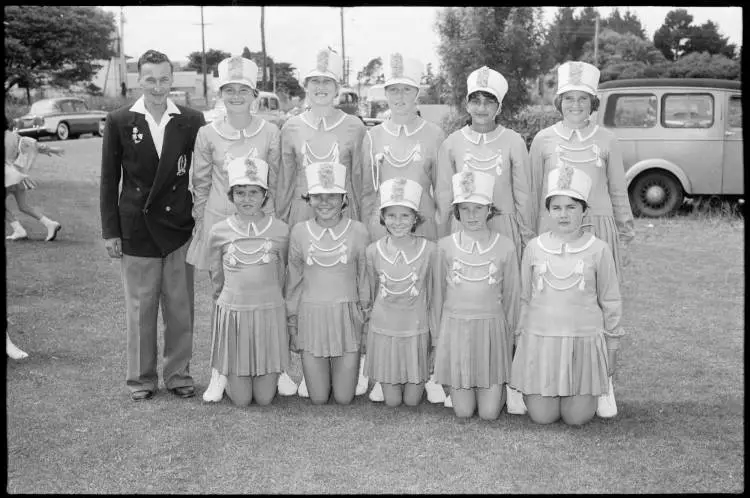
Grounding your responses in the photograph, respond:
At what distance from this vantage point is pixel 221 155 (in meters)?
5.39

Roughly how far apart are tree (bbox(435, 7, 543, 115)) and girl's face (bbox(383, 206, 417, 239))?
14567mm

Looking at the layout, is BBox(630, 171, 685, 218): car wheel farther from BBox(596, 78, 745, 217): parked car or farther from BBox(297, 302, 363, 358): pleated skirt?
BBox(297, 302, 363, 358): pleated skirt

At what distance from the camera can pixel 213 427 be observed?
4961 millimetres

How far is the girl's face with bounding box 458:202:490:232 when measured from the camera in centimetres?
508

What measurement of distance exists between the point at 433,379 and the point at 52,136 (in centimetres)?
2961

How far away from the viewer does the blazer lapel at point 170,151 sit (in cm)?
527

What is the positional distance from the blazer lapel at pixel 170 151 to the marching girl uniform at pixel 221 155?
130mm

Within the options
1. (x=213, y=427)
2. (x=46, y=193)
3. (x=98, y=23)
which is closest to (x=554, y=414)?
(x=213, y=427)

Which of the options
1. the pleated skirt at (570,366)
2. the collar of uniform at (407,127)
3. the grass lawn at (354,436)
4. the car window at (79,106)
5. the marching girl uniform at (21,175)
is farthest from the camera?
the car window at (79,106)

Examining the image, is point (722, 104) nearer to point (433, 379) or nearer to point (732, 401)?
point (732, 401)

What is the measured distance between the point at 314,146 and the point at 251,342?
127 cm

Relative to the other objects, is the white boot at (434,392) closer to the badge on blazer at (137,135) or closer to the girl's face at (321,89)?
the girl's face at (321,89)

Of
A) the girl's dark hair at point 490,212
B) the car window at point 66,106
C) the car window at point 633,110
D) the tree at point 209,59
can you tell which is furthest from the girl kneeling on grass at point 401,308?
the tree at point 209,59

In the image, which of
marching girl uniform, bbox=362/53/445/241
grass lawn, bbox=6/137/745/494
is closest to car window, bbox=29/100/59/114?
grass lawn, bbox=6/137/745/494
